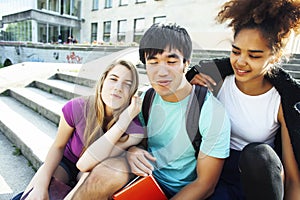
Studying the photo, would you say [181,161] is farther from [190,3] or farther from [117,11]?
[117,11]

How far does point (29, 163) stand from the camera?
2242mm

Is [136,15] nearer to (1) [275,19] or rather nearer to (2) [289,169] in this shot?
(1) [275,19]

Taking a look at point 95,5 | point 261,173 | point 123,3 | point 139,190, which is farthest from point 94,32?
point 261,173

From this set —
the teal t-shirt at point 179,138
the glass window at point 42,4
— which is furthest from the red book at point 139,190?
the glass window at point 42,4

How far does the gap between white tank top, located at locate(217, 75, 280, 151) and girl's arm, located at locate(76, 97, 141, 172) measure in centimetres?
56

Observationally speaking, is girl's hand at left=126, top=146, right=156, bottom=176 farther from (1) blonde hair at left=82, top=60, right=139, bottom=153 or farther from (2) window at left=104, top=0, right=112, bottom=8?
(2) window at left=104, top=0, right=112, bottom=8

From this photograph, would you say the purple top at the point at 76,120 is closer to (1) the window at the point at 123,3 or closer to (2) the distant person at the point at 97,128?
(2) the distant person at the point at 97,128

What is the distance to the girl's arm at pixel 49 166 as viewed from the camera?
4.60 feet

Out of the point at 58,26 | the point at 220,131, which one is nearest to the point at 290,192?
the point at 220,131

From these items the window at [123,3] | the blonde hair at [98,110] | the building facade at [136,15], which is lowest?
the blonde hair at [98,110]

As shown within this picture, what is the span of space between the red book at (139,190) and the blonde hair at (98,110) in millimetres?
376

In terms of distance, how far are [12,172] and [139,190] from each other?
1444 millimetres

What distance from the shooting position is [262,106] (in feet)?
4.43

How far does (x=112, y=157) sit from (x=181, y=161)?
377 mm
